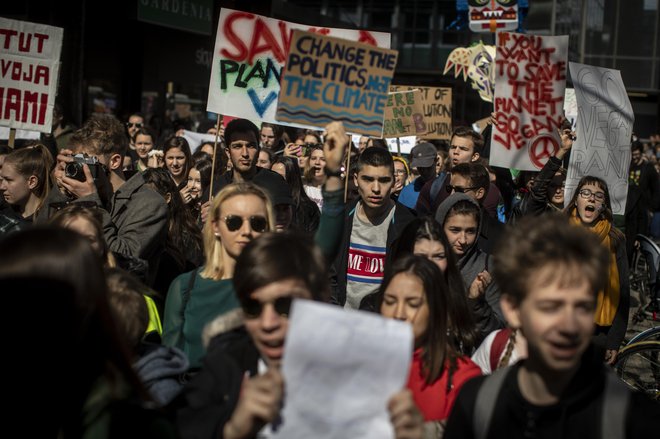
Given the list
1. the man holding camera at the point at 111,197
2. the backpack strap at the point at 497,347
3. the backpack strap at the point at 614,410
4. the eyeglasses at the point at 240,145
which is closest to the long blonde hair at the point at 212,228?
the backpack strap at the point at 497,347

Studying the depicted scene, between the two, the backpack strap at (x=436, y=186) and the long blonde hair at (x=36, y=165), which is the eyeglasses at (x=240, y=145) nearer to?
the long blonde hair at (x=36, y=165)

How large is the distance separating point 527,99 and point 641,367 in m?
2.83

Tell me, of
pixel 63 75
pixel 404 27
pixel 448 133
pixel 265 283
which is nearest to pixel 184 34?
pixel 63 75

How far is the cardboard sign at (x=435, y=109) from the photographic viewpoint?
471 inches

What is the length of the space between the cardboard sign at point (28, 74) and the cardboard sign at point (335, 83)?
3.05m

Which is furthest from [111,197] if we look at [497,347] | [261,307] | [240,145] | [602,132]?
[602,132]

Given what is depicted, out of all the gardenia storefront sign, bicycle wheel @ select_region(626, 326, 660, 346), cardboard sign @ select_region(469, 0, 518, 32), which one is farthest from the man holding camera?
cardboard sign @ select_region(469, 0, 518, 32)

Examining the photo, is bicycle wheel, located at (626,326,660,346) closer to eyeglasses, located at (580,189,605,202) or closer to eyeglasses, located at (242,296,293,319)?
eyeglasses, located at (580,189,605,202)

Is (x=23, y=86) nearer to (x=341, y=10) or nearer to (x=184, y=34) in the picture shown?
(x=184, y=34)

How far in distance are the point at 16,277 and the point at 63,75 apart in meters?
12.8

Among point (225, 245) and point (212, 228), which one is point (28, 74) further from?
point (225, 245)

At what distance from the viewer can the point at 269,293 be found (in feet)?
8.45

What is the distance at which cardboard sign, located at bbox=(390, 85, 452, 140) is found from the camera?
39.2 feet

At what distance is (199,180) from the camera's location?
770 centimetres
